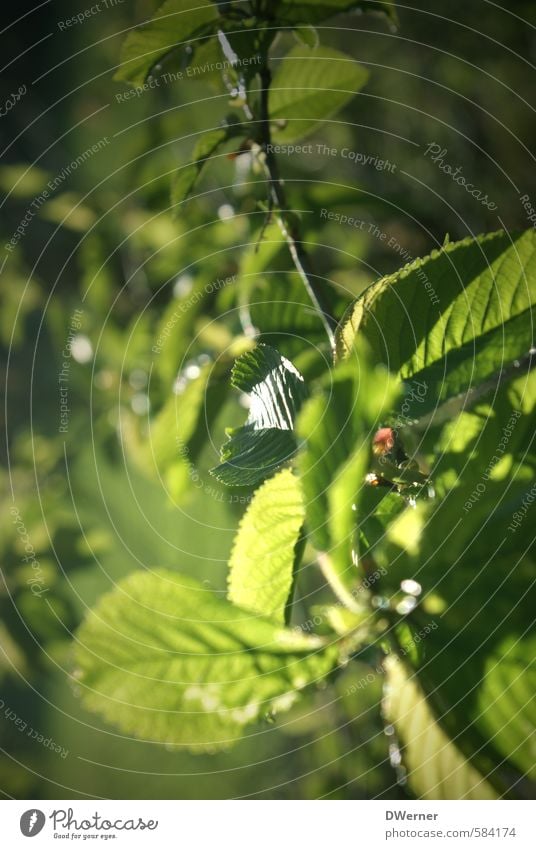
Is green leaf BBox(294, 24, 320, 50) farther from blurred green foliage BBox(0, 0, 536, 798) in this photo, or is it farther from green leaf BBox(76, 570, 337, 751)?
green leaf BBox(76, 570, 337, 751)

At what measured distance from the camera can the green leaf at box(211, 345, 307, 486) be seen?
30 centimetres

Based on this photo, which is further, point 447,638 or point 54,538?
point 54,538

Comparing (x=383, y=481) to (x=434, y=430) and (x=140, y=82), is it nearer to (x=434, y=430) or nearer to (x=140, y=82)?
(x=434, y=430)

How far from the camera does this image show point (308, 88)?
408 millimetres

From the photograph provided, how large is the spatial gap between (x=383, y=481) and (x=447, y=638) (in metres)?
0.07

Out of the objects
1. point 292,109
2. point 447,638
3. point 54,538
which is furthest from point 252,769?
point 292,109

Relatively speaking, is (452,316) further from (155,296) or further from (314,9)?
(155,296)

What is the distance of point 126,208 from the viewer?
26.4 inches

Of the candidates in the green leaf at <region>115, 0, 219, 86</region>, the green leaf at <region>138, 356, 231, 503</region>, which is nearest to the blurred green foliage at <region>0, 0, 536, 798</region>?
the green leaf at <region>138, 356, 231, 503</region>

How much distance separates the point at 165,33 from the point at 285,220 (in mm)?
103

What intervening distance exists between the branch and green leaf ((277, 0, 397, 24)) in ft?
0.09
